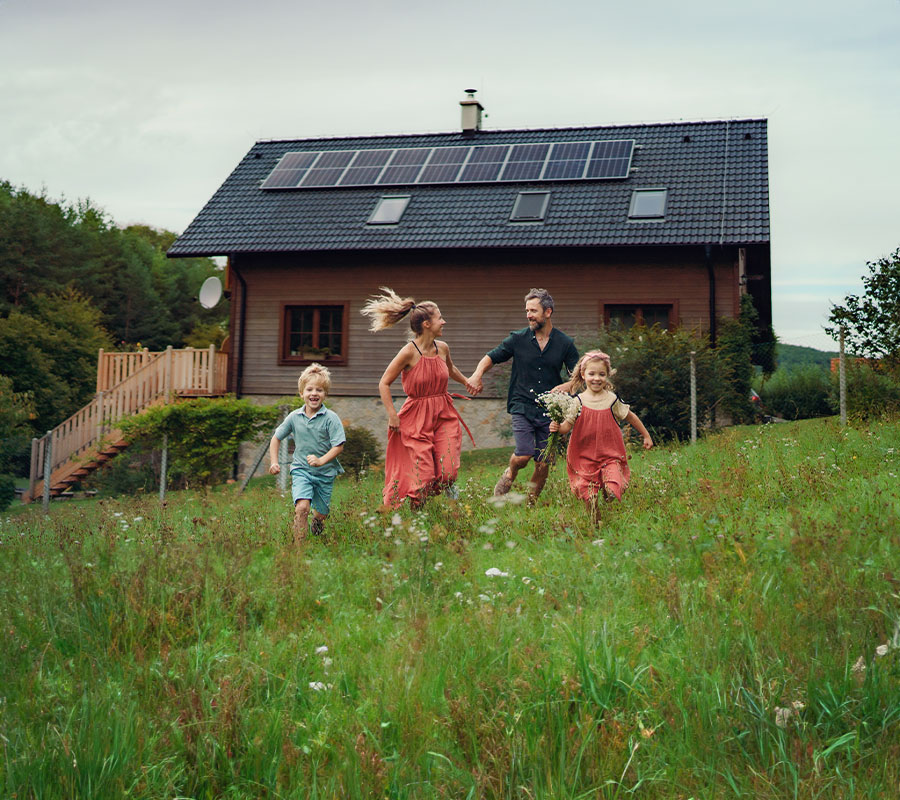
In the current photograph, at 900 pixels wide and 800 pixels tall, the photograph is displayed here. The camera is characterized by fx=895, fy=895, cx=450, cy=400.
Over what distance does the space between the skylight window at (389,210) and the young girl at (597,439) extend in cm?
1414

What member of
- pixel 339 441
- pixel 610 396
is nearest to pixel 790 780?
pixel 610 396

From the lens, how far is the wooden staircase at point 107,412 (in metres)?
18.2

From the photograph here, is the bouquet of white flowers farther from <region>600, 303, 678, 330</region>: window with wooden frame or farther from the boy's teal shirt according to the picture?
<region>600, 303, 678, 330</region>: window with wooden frame

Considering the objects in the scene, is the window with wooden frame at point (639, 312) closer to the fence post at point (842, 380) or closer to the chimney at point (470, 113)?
the fence post at point (842, 380)

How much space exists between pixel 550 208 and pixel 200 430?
352 inches

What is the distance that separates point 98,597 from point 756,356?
17.5m

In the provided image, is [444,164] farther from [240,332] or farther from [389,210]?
[240,332]

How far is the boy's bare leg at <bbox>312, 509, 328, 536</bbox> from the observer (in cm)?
666

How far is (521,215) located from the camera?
1936 cm

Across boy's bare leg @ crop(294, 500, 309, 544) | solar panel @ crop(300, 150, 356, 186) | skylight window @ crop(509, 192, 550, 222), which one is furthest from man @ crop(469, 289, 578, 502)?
solar panel @ crop(300, 150, 356, 186)

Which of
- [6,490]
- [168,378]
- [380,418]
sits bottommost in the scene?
A: [6,490]

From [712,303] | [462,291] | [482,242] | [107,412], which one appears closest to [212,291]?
[107,412]

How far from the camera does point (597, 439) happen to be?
6500 mm

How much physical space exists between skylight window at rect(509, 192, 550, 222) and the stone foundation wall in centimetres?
398
